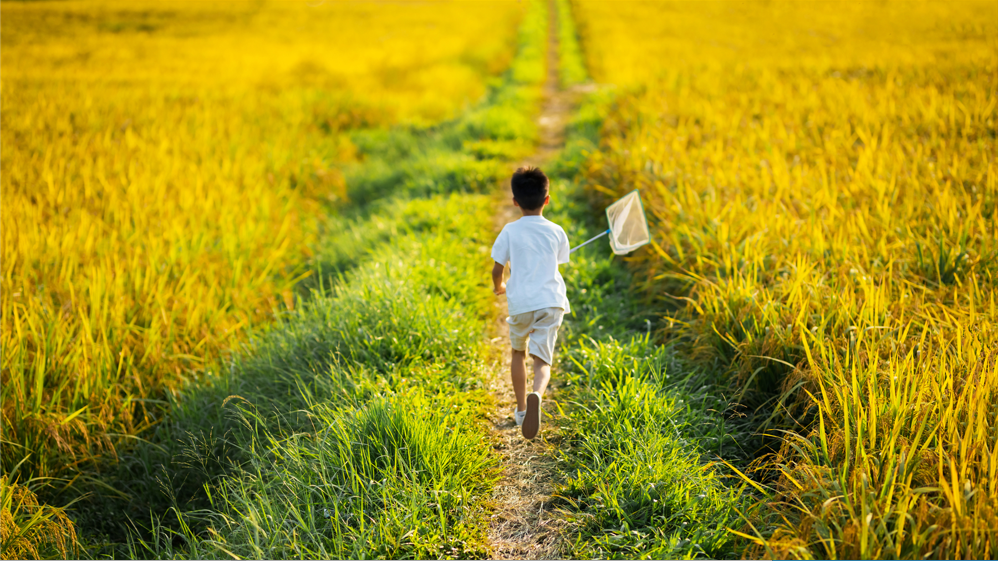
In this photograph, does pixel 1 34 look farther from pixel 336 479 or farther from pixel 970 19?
pixel 970 19

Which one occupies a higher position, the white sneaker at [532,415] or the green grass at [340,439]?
the white sneaker at [532,415]

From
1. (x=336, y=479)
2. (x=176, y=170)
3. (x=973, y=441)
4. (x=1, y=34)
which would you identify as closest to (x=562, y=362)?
(x=336, y=479)

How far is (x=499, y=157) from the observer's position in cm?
704

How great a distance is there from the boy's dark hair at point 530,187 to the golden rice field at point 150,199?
230 centimetres

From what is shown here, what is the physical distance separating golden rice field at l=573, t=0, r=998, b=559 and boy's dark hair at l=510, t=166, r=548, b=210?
130cm

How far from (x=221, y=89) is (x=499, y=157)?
6.06 m

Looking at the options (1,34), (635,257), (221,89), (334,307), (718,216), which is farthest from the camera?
(1,34)

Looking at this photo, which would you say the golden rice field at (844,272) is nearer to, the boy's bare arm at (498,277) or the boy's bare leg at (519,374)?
the boy's bare leg at (519,374)

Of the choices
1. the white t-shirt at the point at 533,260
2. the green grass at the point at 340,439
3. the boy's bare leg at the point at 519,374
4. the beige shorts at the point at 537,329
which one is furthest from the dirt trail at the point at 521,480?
the white t-shirt at the point at 533,260

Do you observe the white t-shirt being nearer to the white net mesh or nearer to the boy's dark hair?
the boy's dark hair

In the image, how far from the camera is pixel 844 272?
3133 mm

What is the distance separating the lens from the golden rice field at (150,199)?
2877 mm

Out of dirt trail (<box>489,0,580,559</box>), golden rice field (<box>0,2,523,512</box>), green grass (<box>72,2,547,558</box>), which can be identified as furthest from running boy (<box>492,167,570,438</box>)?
golden rice field (<box>0,2,523,512</box>)

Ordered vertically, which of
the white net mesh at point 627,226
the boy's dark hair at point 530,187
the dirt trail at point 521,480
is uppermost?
the boy's dark hair at point 530,187
